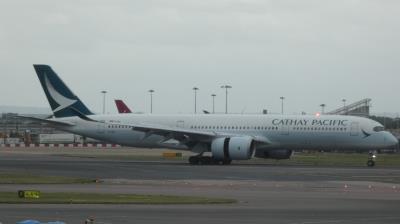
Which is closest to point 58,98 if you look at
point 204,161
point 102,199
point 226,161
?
point 204,161

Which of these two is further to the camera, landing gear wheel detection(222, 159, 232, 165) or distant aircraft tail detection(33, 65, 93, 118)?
distant aircraft tail detection(33, 65, 93, 118)

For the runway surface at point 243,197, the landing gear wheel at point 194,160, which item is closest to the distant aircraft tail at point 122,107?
the landing gear wheel at point 194,160

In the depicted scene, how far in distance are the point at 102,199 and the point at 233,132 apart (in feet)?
110

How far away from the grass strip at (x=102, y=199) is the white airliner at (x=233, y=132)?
28583mm

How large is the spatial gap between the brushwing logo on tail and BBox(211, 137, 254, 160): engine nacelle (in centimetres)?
1261

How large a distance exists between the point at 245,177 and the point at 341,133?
1820 cm

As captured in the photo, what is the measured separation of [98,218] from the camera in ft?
66.3

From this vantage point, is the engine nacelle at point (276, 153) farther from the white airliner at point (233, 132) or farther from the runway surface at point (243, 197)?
the runway surface at point (243, 197)

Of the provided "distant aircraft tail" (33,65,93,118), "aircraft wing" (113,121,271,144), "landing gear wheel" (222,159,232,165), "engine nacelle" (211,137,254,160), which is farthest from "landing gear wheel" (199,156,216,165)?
"distant aircraft tail" (33,65,93,118)

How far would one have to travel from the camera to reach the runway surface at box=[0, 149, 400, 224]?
20.7 metres

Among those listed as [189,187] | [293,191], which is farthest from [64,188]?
[293,191]

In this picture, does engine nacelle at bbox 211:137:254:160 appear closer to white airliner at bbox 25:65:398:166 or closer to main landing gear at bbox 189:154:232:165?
white airliner at bbox 25:65:398:166

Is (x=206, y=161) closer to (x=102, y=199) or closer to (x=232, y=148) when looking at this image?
(x=232, y=148)

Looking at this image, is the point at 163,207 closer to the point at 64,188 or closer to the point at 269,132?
the point at 64,188
